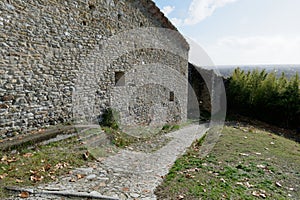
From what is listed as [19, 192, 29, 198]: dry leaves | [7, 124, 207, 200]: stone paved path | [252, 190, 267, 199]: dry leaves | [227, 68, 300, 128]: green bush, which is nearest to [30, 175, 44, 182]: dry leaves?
[7, 124, 207, 200]: stone paved path

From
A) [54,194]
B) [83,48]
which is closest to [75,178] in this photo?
[54,194]

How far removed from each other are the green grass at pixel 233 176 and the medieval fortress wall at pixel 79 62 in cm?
319

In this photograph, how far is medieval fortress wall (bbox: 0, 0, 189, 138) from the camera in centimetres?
489

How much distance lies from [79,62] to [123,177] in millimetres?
3679

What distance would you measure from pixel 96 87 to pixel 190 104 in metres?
9.47

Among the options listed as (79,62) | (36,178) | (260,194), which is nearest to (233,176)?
(260,194)

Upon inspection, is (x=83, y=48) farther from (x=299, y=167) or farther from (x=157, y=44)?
(x=299, y=167)

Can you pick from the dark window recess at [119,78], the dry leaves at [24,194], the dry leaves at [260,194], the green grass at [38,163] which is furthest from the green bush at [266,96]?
the dry leaves at [24,194]

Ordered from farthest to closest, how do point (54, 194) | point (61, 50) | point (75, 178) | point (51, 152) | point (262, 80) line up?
point (262, 80), point (61, 50), point (51, 152), point (75, 178), point (54, 194)

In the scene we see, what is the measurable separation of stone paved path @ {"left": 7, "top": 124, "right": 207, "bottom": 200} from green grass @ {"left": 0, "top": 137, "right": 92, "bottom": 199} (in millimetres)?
238

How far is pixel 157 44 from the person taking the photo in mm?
10148

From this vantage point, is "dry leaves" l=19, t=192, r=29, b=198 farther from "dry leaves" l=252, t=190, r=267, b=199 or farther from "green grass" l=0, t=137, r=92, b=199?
"dry leaves" l=252, t=190, r=267, b=199

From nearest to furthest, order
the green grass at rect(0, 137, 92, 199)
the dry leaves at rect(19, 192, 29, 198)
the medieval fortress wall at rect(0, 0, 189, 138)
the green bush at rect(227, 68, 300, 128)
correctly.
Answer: the dry leaves at rect(19, 192, 29, 198) < the green grass at rect(0, 137, 92, 199) < the medieval fortress wall at rect(0, 0, 189, 138) < the green bush at rect(227, 68, 300, 128)

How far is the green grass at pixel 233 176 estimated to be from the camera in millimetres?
3402
